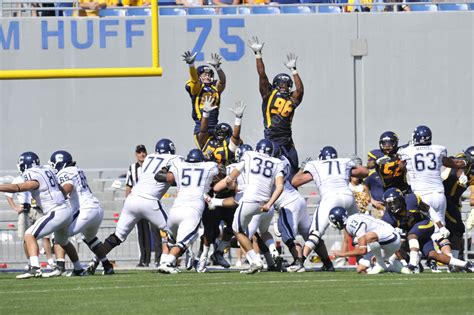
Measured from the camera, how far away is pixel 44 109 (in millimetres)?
22312

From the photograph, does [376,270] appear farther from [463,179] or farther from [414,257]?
[463,179]

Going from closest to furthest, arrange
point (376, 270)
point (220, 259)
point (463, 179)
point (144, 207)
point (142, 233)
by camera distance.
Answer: point (376, 270)
point (144, 207)
point (463, 179)
point (220, 259)
point (142, 233)

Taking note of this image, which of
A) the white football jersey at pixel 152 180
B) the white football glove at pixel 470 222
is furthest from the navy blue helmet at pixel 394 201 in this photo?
the white football glove at pixel 470 222

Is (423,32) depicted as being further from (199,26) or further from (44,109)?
(44,109)

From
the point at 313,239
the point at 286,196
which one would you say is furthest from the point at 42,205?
the point at 313,239

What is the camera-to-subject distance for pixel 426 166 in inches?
593

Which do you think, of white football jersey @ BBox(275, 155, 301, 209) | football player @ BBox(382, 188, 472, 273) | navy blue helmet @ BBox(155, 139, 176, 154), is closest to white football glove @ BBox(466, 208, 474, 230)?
football player @ BBox(382, 188, 472, 273)

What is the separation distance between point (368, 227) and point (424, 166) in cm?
182

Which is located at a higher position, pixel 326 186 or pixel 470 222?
pixel 326 186

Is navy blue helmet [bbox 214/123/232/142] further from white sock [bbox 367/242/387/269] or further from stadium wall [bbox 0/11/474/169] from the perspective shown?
stadium wall [bbox 0/11/474/169]

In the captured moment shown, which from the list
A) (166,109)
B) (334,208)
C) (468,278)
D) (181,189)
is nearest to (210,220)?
(181,189)

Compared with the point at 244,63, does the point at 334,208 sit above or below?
below

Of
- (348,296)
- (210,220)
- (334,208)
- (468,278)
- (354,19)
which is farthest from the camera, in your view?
(354,19)

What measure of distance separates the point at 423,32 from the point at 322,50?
1.79m
